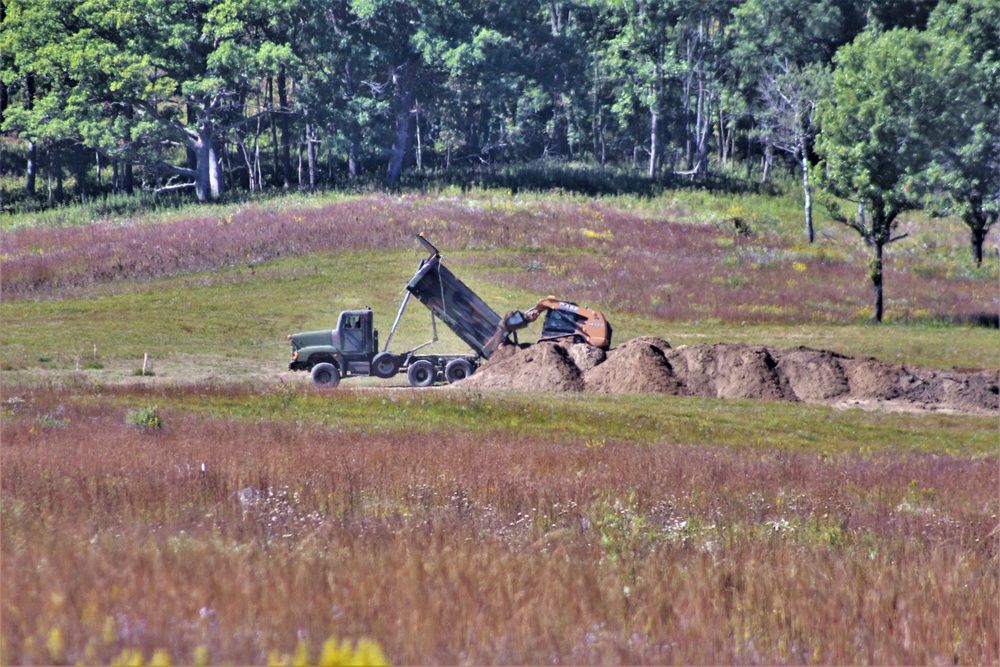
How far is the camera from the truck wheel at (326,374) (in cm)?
2634

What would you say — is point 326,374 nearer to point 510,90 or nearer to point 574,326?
point 574,326

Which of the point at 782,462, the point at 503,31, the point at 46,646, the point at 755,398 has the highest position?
the point at 503,31

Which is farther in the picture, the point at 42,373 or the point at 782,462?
the point at 42,373

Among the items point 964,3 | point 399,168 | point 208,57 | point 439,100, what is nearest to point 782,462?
point 964,3

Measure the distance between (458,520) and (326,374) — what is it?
19387mm

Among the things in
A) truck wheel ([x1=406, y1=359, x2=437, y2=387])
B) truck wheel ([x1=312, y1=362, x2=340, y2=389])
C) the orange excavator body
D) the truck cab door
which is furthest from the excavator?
truck wheel ([x1=312, y1=362, x2=340, y2=389])

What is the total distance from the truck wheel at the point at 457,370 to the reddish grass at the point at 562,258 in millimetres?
15376

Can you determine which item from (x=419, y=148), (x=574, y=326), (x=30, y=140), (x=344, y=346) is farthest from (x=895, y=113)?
(x=30, y=140)

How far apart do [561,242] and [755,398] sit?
27.1 m

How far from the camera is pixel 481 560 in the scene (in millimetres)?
5879

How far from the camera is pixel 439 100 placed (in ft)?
258

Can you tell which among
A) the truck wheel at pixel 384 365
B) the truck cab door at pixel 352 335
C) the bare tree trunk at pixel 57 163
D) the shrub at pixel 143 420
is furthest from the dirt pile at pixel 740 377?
the bare tree trunk at pixel 57 163

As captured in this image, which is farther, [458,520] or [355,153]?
[355,153]

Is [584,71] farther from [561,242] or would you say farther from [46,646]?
[46,646]
